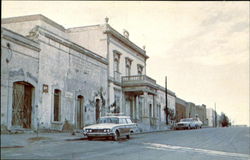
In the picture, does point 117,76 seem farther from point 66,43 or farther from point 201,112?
point 201,112

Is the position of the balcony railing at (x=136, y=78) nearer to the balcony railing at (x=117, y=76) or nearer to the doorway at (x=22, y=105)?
the balcony railing at (x=117, y=76)

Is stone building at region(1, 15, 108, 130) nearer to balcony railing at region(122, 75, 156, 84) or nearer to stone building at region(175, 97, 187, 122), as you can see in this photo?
balcony railing at region(122, 75, 156, 84)

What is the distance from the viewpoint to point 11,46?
1775 centimetres

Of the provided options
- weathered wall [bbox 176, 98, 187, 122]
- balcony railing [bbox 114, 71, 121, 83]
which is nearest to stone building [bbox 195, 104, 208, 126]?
weathered wall [bbox 176, 98, 187, 122]

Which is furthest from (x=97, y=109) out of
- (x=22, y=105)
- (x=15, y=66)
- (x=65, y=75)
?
(x=15, y=66)

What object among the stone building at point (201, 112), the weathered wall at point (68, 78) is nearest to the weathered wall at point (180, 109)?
the stone building at point (201, 112)

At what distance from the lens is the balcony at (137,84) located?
34.5 m

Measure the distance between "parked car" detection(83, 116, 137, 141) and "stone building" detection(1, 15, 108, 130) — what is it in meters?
3.96

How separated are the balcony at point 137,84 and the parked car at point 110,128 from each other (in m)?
14.0

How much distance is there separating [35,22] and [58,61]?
19.9ft

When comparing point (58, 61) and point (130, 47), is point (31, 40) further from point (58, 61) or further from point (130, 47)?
point (130, 47)

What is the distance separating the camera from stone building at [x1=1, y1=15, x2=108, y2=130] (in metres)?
17.7

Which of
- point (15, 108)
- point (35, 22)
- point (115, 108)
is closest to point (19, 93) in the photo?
point (15, 108)

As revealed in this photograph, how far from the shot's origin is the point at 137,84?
35000 mm
